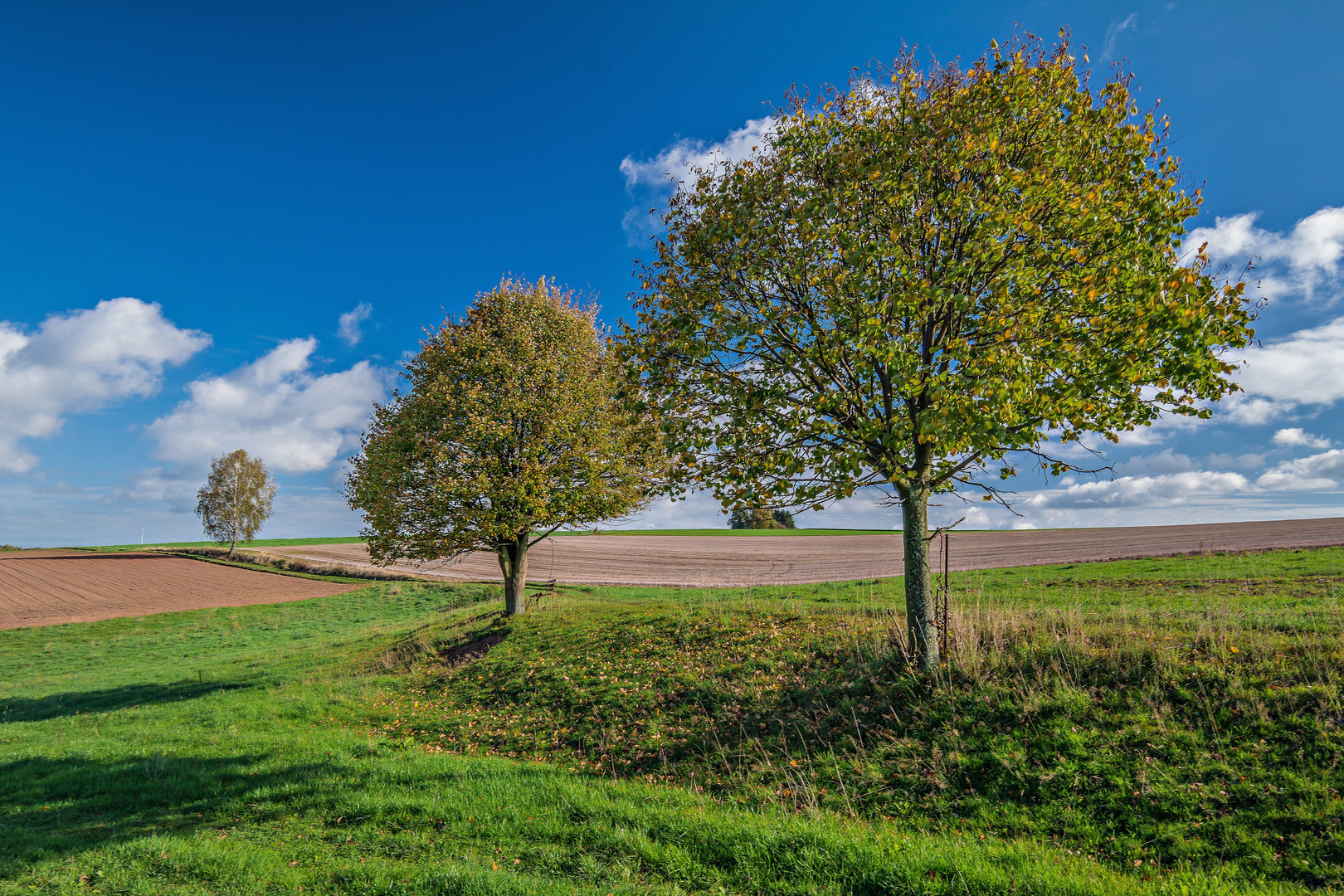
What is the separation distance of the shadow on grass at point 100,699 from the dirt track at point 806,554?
22.3 metres

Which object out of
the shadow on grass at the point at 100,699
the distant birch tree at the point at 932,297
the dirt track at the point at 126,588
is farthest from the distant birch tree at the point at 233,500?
the distant birch tree at the point at 932,297

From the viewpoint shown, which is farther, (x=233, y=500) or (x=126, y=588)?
(x=233, y=500)

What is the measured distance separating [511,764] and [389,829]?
9.05 feet

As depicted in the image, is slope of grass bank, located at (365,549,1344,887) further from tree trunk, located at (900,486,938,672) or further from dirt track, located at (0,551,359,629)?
dirt track, located at (0,551,359,629)

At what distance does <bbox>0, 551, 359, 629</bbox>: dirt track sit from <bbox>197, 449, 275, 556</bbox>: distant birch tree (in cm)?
545

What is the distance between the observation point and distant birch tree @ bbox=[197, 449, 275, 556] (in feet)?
232

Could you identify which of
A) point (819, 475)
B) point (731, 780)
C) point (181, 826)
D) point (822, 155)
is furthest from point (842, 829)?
point (822, 155)

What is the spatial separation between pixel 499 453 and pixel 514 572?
16.2 feet

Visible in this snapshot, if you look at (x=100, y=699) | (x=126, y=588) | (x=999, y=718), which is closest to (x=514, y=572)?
(x=100, y=699)

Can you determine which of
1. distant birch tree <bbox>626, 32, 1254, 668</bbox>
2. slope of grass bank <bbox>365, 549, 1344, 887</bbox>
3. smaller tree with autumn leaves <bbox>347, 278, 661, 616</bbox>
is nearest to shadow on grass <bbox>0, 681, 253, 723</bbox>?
smaller tree with autumn leaves <bbox>347, 278, 661, 616</bbox>

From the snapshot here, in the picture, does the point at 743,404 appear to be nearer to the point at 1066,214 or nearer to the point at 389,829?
the point at 1066,214

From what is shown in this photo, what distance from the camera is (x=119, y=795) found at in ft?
34.1

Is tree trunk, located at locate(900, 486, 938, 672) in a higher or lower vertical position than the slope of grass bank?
higher

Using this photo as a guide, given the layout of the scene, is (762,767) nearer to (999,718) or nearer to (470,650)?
(999,718)
